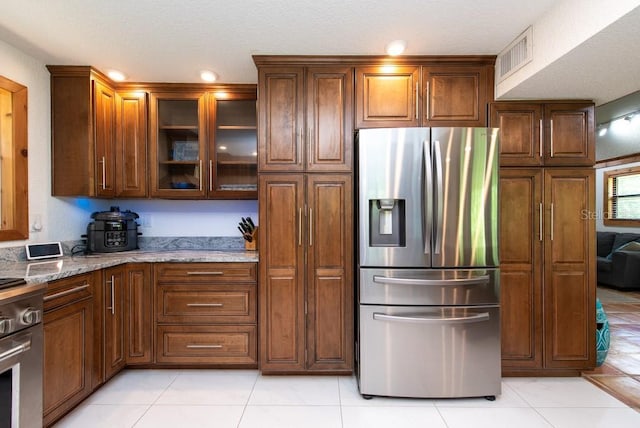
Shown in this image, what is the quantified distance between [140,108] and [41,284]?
5.82 feet

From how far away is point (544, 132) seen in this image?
2.50 metres

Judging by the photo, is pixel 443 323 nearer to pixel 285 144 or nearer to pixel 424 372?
pixel 424 372

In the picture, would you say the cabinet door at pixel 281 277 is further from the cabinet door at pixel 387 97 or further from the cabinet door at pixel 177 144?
the cabinet door at pixel 177 144

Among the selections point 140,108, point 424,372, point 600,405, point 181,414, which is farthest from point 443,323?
point 140,108

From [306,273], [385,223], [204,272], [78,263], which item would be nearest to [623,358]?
[385,223]

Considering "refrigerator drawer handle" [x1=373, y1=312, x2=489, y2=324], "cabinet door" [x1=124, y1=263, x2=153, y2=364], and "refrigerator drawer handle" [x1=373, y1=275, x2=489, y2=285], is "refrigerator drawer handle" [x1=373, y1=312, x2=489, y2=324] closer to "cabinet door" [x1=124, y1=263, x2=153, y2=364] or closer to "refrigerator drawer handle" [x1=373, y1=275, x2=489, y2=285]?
"refrigerator drawer handle" [x1=373, y1=275, x2=489, y2=285]

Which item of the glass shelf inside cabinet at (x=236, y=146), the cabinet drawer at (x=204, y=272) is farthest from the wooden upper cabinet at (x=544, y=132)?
the cabinet drawer at (x=204, y=272)

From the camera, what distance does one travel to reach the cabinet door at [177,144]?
9.59ft

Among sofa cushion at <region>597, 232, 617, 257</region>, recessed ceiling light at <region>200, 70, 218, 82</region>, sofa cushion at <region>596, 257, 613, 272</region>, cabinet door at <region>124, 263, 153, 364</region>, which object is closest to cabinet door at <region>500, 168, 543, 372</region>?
recessed ceiling light at <region>200, 70, 218, 82</region>

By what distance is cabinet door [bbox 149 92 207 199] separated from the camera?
2.92 metres

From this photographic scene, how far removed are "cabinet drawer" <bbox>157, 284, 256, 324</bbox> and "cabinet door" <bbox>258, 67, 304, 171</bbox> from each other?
1.07 metres

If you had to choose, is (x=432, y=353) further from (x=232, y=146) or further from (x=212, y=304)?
(x=232, y=146)

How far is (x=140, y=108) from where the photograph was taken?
9.53 feet

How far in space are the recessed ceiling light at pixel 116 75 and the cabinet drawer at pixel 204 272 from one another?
159cm
